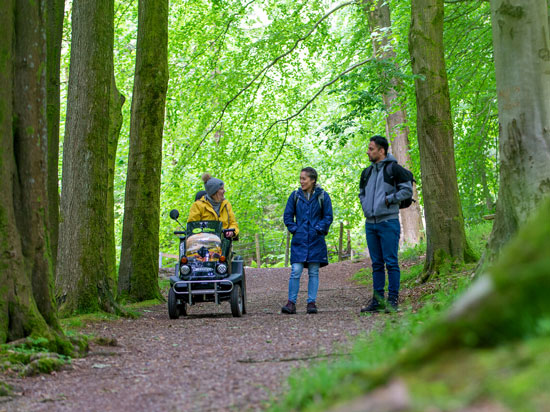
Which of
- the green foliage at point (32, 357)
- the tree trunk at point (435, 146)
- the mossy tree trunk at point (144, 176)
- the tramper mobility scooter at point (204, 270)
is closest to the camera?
the green foliage at point (32, 357)

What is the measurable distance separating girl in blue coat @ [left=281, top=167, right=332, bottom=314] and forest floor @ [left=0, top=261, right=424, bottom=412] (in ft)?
1.99

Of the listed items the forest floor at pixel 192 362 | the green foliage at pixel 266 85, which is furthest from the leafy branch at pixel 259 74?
Result: the forest floor at pixel 192 362

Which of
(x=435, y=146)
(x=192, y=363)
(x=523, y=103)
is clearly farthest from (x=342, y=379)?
(x=435, y=146)

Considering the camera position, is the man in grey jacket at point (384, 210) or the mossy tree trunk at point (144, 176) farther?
the mossy tree trunk at point (144, 176)

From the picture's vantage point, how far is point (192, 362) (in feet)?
18.1

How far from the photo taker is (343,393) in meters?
2.39

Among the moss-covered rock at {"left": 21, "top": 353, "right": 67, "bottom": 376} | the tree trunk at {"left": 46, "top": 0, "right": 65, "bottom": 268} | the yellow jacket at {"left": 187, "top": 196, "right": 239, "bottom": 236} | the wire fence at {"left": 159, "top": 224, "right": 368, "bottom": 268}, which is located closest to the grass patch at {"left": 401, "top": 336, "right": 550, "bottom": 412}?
the moss-covered rock at {"left": 21, "top": 353, "right": 67, "bottom": 376}

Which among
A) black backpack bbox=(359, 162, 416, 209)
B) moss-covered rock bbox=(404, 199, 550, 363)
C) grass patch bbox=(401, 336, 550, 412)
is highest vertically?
black backpack bbox=(359, 162, 416, 209)

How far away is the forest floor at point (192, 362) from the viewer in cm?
418

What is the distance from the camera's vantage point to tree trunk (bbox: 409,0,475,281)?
10234 millimetres

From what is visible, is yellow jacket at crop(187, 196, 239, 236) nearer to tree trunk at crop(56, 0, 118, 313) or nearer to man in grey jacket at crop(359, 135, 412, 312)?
tree trunk at crop(56, 0, 118, 313)

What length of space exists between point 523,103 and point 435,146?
4.21 m

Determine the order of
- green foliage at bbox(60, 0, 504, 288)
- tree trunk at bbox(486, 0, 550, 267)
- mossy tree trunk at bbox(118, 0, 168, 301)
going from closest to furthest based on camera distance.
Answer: tree trunk at bbox(486, 0, 550, 267) → mossy tree trunk at bbox(118, 0, 168, 301) → green foliage at bbox(60, 0, 504, 288)

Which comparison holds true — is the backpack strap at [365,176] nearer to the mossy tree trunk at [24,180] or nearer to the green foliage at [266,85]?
the mossy tree trunk at [24,180]
